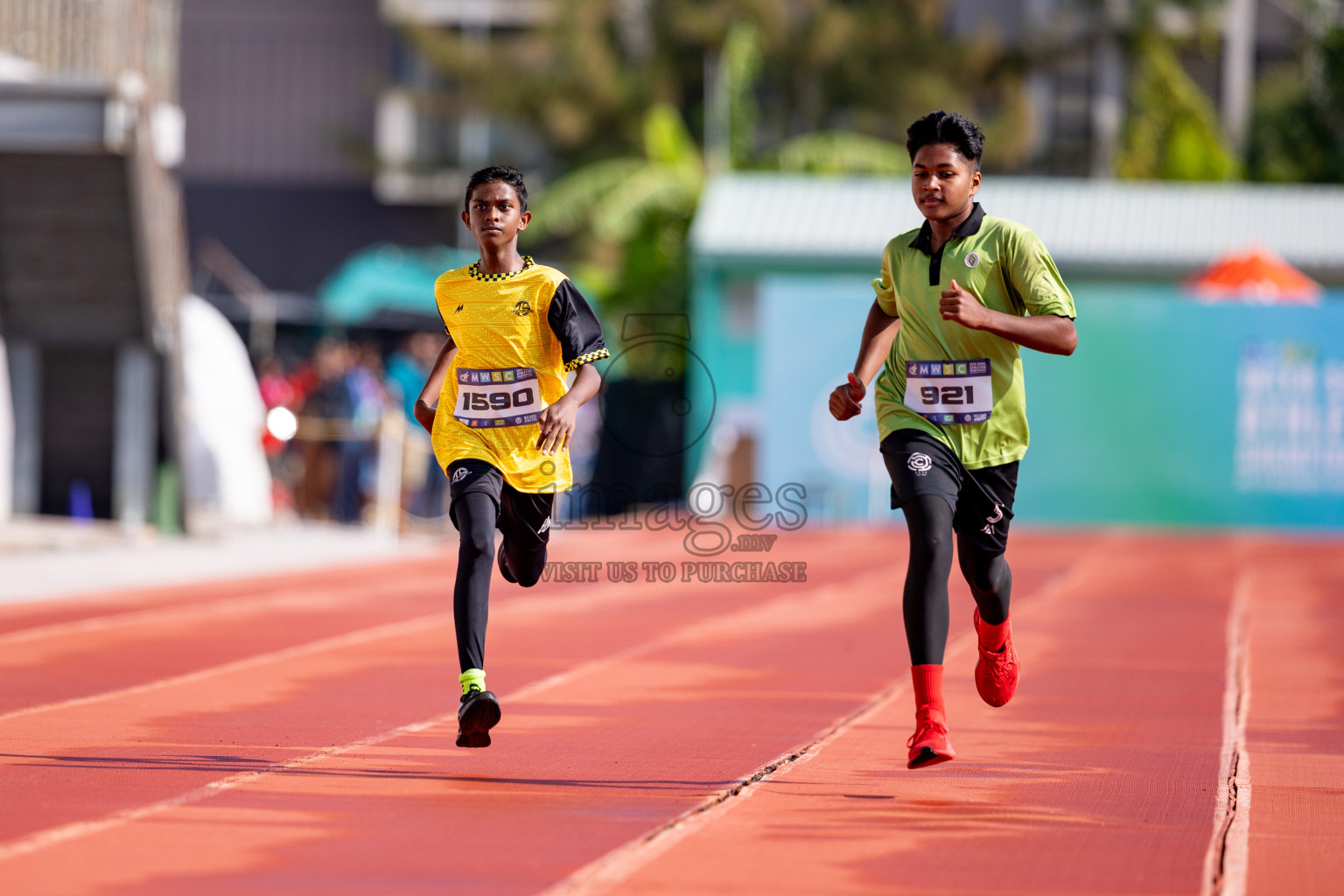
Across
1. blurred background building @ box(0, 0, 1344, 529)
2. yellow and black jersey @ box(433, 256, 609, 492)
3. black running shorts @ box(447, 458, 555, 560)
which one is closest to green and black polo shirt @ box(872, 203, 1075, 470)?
yellow and black jersey @ box(433, 256, 609, 492)

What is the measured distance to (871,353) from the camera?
19.9 feet

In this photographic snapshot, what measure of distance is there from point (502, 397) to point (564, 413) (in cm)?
30

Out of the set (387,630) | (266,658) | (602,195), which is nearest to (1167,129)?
(602,195)

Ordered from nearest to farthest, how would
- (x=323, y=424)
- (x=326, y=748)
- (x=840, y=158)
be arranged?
(x=326, y=748) < (x=323, y=424) < (x=840, y=158)

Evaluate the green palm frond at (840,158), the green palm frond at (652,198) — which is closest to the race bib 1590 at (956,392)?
the green palm frond at (652,198)

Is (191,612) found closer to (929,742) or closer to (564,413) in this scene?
(564,413)

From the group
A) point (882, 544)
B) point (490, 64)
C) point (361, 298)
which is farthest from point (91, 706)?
point (490, 64)

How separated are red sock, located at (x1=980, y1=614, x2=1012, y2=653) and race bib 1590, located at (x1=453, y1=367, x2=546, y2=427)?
62.0 inches

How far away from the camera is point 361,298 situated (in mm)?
29188

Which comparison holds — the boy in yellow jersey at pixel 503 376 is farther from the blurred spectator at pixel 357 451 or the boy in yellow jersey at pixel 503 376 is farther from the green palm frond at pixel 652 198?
the green palm frond at pixel 652 198

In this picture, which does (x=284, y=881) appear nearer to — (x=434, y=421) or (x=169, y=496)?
(x=434, y=421)

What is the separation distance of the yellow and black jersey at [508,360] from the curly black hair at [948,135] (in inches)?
46.5

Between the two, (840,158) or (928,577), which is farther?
(840,158)

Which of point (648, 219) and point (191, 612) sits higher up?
point (648, 219)
